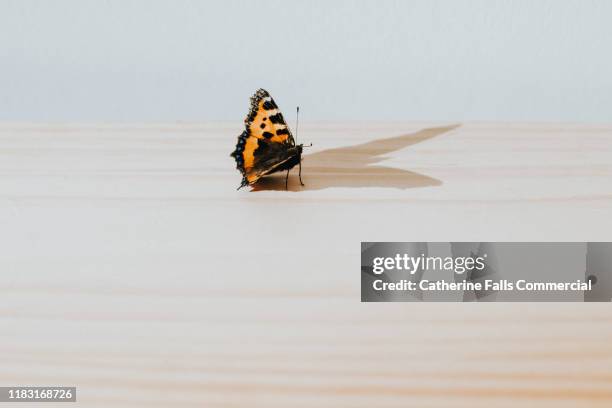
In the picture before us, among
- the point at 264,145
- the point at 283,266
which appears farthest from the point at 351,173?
the point at 283,266

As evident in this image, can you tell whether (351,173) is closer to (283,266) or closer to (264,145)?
(264,145)

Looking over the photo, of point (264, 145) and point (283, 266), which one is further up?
point (264, 145)

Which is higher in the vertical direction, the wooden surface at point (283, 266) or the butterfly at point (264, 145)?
the butterfly at point (264, 145)

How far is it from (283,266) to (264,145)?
208 millimetres

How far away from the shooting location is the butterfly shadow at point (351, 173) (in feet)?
2.48

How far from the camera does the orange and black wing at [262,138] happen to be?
0.75 m

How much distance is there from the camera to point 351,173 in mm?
780

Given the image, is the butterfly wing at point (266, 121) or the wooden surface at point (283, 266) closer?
the wooden surface at point (283, 266)

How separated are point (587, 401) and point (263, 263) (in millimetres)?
264

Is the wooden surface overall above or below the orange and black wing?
below

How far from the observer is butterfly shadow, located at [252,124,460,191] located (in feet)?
2.48

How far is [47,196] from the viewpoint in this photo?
0.74m

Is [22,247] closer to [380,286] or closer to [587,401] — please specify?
[380,286]

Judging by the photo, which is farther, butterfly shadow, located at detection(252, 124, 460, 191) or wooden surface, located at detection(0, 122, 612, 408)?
butterfly shadow, located at detection(252, 124, 460, 191)
